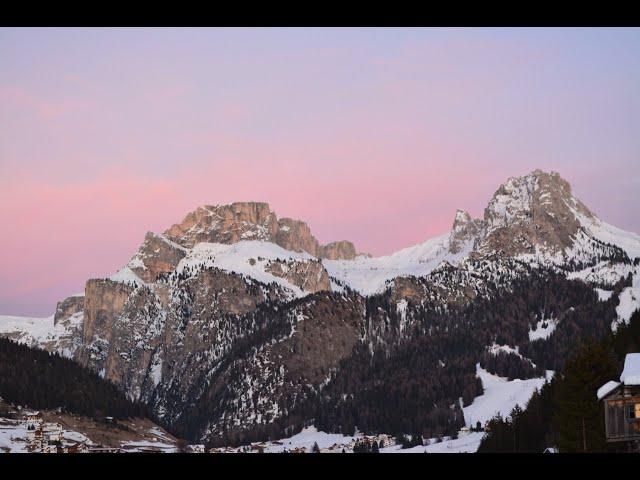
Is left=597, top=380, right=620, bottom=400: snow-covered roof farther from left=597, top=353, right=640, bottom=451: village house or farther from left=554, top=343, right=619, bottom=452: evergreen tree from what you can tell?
left=554, top=343, right=619, bottom=452: evergreen tree

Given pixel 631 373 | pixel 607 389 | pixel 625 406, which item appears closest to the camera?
pixel 631 373

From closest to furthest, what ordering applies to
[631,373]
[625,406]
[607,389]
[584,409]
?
1. [631,373]
2. [625,406]
3. [607,389]
4. [584,409]

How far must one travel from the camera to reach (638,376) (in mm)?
81625

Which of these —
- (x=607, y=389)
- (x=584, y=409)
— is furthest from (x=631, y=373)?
(x=584, y=409)

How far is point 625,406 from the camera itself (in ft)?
271

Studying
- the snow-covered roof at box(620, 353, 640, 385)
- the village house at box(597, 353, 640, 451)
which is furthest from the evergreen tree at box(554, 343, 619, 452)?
the snow-covered roof at box(620, 353, 640, 385)

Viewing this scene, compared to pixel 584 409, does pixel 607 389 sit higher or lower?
higher

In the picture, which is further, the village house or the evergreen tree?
the evergreen tree

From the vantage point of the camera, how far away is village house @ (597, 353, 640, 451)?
81.6 metres

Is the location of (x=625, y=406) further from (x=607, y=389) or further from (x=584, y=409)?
(x=584, y=409)

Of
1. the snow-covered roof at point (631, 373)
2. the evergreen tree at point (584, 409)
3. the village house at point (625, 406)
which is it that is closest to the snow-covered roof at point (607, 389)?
the village house at point (625, 406)

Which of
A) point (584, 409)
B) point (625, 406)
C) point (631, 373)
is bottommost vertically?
point (625, 406)
